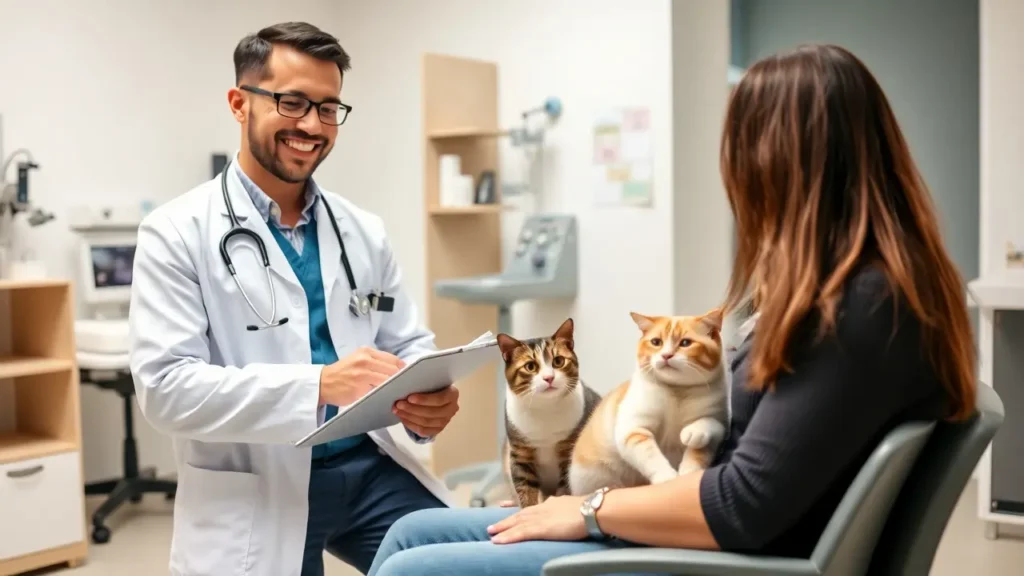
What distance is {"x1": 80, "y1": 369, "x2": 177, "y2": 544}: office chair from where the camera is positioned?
10.9 feet

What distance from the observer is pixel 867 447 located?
1.05 metres

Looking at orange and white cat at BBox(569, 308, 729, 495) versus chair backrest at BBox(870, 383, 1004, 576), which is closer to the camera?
chair backrest at BBox(870, 383, 1004, 576)

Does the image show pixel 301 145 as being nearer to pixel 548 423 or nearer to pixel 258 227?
pixel 258 227

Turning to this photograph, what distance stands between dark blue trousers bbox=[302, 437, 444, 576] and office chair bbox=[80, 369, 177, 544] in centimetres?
191

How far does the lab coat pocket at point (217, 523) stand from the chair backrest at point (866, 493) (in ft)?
3.18

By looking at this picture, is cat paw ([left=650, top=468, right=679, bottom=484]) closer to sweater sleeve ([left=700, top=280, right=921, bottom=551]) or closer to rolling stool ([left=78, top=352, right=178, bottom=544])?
sweater sleeve ([left=700, top=280, right=921, bottom=551])

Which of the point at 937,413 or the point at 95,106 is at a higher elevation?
the point at 95,106

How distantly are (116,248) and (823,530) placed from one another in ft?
10.8

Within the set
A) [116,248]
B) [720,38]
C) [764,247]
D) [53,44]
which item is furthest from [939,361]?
[53,44]

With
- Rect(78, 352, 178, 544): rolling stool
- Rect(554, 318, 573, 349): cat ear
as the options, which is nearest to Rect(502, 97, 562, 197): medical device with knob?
Rect(78, 352, 178, 544): rolling stool

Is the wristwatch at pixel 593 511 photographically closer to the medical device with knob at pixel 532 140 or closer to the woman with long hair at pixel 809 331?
the woman with long hair at pixel 809 331

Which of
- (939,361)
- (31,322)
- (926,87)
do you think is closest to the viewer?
(939,361)

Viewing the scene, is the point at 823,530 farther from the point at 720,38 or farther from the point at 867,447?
the point at 720,38

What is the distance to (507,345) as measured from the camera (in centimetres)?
130
